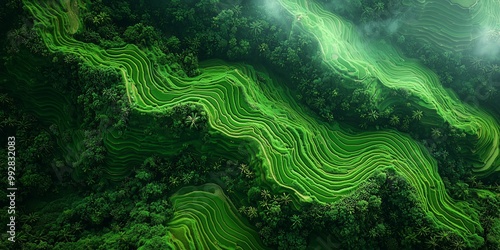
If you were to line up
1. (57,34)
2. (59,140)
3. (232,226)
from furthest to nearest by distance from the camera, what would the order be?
1. (59,140)
2. (57,34)
3. (232,226)

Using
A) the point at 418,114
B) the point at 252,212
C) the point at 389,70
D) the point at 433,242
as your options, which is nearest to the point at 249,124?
the point at 252,212

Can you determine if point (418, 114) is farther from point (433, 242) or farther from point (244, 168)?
point (244, 168)

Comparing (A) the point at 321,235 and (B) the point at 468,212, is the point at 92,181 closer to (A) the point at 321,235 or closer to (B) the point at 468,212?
(A) the point at 321,235

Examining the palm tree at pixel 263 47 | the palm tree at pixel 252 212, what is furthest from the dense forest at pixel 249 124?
the palm tree at pixel 263 47

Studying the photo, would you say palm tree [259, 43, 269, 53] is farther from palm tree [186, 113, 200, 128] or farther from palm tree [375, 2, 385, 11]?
palm tree [375, 2, 385, 11]

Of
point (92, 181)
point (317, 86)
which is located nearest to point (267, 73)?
point (317, 86)

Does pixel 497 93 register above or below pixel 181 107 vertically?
above
